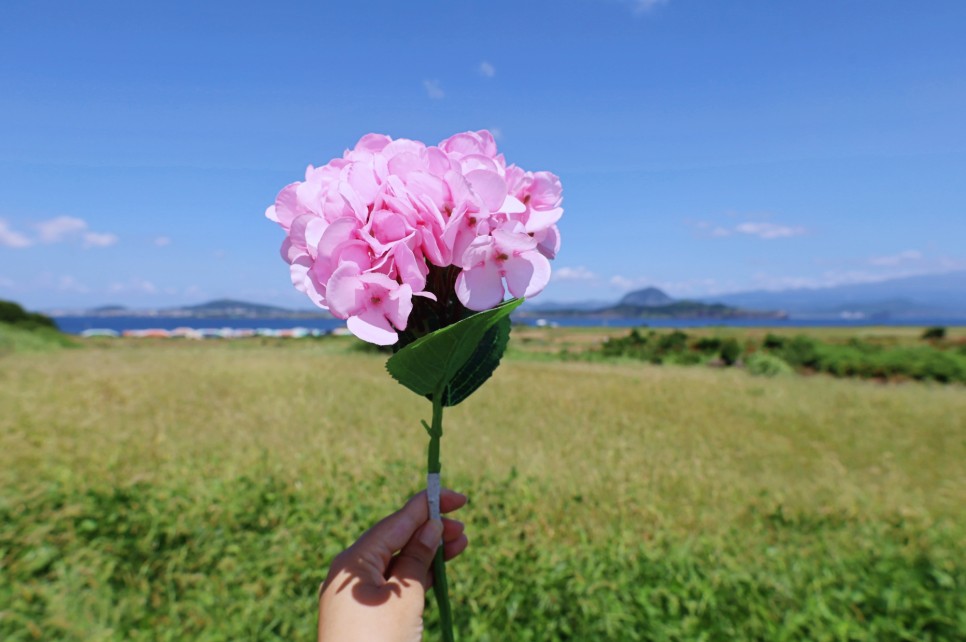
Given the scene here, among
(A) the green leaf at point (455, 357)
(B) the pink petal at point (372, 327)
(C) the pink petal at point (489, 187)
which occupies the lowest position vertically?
(A) the green leaf at point (455, 357)

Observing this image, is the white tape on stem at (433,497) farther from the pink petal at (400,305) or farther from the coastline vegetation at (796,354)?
the coastline vegetation at (796,354)

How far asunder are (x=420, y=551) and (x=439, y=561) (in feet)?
0.19

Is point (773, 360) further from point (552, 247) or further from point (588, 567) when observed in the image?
point (552, 247)

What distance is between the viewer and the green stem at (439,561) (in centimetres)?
99

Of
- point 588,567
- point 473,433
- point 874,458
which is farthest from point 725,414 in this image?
point 588,567

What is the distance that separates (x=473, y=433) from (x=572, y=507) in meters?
2.38

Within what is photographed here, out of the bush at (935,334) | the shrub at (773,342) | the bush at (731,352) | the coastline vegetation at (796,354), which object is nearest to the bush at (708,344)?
the coastline vegetation at (796,354)

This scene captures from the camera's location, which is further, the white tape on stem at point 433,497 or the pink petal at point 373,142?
the white tape on stem at point 433,497

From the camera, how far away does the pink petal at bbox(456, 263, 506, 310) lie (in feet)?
2.73

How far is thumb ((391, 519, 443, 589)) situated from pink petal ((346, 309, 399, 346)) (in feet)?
1.51

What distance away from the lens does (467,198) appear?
827 mm

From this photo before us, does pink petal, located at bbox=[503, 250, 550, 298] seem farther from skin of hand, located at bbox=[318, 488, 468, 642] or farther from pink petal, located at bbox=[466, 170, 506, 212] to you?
skin of hand, located at bbox=[318, 488, 468, 642]

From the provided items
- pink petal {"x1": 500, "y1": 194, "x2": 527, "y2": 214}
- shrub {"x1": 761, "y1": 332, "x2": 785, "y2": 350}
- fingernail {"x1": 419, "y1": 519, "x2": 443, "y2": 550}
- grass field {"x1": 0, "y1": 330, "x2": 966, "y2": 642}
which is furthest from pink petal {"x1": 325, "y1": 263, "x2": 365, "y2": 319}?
shrub {"x1": 761, "y1": 332, "x2": 785, "y2": 350}

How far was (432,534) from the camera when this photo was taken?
109cm
